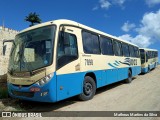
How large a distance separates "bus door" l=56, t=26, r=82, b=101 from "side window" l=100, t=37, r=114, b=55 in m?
2.49

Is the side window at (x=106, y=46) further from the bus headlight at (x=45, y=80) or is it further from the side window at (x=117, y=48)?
the bus headlight at (x=45, y=80)

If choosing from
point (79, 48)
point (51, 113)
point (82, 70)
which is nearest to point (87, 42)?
point (79, 48)

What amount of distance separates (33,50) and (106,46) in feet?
15.0

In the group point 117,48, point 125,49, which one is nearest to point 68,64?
point 117,48

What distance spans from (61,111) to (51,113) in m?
0.35

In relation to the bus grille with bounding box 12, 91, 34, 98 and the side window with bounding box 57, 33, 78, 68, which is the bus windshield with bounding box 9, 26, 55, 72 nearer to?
the side window with bounding box 57, 33, 78, 68

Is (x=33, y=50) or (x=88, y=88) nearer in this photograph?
(x=33, y=50)

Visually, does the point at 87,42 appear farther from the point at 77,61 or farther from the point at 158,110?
the point at 158,110

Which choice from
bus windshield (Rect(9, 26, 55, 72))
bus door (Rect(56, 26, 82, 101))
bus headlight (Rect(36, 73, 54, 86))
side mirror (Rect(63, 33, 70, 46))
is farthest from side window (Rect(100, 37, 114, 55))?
bus headlight (Rect(36, 73, 54, 86))

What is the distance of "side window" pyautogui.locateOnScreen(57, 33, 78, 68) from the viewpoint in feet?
21.8

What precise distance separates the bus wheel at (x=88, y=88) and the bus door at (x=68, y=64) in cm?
57

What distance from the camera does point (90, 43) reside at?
28.5 feet

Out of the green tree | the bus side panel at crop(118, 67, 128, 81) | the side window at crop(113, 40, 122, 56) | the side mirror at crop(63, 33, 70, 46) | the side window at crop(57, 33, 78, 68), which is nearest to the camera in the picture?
the side window at crop(57, 33, 78, 68)

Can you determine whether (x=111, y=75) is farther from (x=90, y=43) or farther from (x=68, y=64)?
(x=68, y=64)
